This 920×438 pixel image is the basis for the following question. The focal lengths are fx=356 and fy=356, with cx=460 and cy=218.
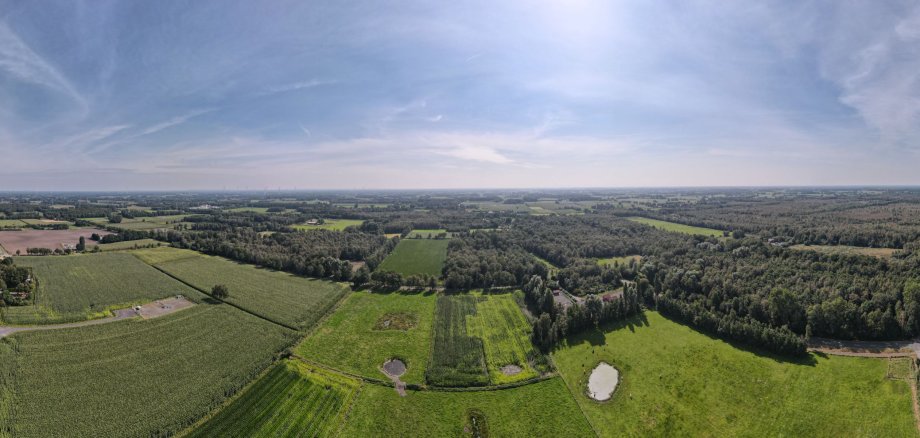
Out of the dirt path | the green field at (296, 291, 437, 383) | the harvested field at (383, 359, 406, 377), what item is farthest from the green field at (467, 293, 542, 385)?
the dirt path

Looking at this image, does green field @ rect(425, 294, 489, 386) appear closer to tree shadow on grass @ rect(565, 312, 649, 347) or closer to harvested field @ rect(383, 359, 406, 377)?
harvested field @ rect(383, 359, 406, 377)

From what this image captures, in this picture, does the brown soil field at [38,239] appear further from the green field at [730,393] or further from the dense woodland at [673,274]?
the green field at [730,393]

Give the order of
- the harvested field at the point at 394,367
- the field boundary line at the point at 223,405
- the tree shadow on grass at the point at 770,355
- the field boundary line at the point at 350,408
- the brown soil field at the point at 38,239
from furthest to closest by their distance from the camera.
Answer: the brown soil field at the point at 38,239 < the tree shadow on grass at the point at 770,355 < the harvested field at the point at 394,367 < the field boundary line at the point at 350,408 < the field boundary line at the point at 223,405

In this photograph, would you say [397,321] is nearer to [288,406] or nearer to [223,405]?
[288,406]

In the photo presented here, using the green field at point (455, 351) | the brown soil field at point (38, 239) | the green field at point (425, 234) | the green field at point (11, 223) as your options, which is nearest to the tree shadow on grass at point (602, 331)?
the green field at point (455, 351)

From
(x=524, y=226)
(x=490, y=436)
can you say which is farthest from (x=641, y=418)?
(x=524, y=226)

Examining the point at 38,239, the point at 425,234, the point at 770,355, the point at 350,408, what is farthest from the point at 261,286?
the point at 38,239
